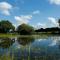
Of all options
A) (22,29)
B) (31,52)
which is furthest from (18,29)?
(31,52)

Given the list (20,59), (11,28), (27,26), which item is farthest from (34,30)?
(20,59)

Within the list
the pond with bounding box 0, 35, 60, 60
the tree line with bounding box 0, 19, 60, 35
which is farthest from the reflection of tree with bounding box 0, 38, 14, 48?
the tree line with bounding box 0, 19, 60, 35

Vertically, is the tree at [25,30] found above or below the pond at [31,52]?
above

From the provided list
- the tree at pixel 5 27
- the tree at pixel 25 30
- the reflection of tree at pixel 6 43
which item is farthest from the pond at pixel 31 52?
the tree at pixel 5 27

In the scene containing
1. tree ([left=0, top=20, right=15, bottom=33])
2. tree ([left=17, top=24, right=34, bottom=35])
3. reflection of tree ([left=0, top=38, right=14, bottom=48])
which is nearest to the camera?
reflection of tree ([left=0, top=38, right=14, bottom=48])

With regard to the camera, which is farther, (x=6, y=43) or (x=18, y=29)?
(x=18, y=29)

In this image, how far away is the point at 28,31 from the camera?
9194 cm

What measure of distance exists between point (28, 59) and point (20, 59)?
579 mm

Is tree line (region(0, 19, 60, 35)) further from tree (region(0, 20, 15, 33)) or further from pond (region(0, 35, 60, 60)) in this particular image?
pond (region(0, 35, 60, 60))

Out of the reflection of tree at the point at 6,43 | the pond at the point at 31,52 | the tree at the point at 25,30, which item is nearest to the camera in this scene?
the pond at the point at 31,52

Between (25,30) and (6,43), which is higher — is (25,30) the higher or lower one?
the higher one

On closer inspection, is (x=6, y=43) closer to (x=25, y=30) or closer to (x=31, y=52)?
(x=31, y=52)

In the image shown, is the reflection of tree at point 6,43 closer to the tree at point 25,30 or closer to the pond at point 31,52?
the pond at point 31,52

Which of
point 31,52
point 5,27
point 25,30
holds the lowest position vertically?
point 31,52
